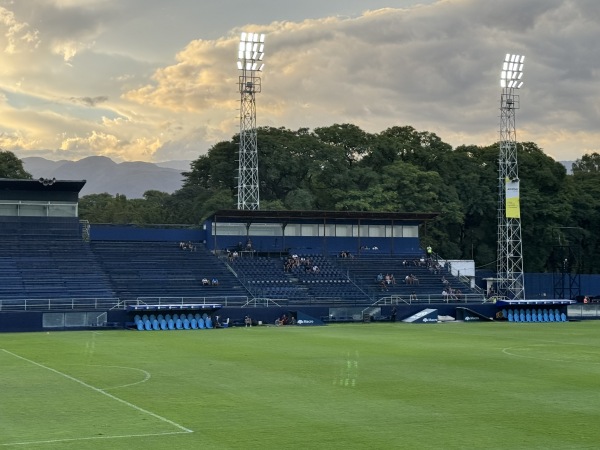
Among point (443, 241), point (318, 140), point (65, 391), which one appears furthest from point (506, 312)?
point (65, 391)

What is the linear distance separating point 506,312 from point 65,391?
53543mm

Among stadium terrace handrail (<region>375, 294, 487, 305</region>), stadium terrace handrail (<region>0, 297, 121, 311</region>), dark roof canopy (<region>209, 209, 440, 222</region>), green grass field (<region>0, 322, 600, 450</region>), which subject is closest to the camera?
green grass field (<region>0, 322, 600, 450</region>)

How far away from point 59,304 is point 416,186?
53.8m

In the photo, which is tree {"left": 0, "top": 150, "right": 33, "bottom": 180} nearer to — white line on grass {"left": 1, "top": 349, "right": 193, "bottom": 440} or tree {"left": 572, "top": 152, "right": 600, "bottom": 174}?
white line on grass {"left": 1, "top": 349, "right": 193, "bottom": 440}

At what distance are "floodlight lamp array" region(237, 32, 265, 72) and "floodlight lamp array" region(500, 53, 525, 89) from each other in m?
24.6

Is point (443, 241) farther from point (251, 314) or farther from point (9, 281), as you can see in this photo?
point (9, 281)

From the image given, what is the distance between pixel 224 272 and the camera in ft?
258

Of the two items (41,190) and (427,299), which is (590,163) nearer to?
(427,299)

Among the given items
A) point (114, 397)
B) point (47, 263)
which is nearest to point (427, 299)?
point (47, 263)

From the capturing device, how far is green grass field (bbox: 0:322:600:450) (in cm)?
1942

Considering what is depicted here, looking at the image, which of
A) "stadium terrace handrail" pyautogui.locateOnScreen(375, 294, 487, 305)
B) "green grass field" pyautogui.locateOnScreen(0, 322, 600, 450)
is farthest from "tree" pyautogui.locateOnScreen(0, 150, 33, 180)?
Answer: "green grass field" pyautogui.locateOnScreen(0, 322, 600, 450)

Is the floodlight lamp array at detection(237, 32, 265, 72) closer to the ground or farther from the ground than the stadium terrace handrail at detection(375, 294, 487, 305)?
farther from the ground

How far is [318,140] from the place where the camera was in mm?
112125

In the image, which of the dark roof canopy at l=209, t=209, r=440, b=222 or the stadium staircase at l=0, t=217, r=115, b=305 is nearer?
the stadium staircase at l=0, t=217, r=115, b=305
